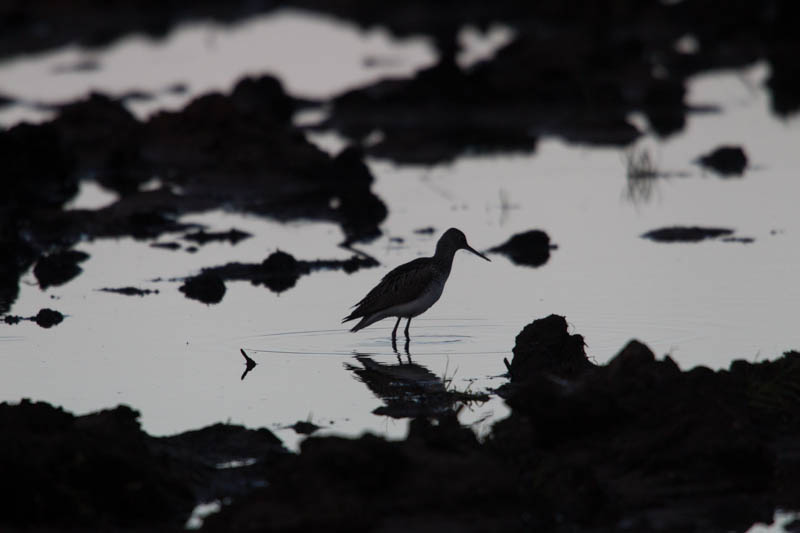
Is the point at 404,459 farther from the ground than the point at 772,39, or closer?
closer

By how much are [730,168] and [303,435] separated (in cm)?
1540

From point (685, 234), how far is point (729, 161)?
18.0ft

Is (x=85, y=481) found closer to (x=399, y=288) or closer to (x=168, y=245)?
(x=399, y=288)

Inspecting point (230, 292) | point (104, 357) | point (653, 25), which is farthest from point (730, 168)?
point (653, 25)

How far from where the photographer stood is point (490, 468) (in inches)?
370

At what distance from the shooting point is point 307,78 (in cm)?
4106

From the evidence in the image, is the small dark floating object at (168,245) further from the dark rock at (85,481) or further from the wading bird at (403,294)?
the dark rock at (85,481)

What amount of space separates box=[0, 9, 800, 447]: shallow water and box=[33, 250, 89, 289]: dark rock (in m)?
0.18

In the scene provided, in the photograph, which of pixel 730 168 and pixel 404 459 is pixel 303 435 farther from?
pixel 730 168

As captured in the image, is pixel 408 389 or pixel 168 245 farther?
pixel 168 245

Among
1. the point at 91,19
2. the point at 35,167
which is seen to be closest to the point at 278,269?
the point at 35,167

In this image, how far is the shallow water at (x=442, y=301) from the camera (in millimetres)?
13523

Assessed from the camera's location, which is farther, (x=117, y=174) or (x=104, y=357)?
(x=117, y=174)

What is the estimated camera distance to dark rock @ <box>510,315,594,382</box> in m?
12.6
